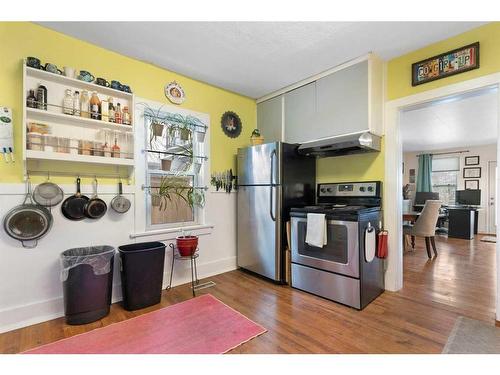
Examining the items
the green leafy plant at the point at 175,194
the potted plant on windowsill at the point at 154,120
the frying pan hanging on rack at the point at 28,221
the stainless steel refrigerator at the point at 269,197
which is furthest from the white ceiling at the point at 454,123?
the frying pan hanging on rack at the point at 28,221

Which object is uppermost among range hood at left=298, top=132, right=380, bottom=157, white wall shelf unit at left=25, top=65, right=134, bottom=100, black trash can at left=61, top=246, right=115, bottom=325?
white wall shelf unit at left=25, top=65, right=134, bottom=100

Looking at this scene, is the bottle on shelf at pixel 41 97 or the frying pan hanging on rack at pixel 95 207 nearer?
the bottle on shelf at pixel 41 97

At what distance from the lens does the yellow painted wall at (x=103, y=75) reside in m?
1.89

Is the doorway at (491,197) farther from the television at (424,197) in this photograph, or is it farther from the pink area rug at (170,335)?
the pink area rug at (170,335)

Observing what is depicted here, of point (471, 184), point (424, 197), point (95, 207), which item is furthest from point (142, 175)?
point (471, 184)

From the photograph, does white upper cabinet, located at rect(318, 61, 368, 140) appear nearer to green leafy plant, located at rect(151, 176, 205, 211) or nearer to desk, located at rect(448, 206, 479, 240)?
green leafy plant, located at rect(151, 176, 205, 211)

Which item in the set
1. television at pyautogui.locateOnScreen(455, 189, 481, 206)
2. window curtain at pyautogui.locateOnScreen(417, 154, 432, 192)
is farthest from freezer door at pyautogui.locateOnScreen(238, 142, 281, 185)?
window curtain at pyautogui.locateOnScreen(417, 154, 432, 192)

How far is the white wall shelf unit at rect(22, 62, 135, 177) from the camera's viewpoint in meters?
1.91

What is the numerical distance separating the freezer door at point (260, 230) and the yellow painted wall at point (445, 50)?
1570mm

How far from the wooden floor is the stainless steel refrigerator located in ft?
0.95

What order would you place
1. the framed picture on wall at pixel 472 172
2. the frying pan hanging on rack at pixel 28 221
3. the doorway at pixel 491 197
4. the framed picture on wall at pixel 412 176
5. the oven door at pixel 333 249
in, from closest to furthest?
the frying pan hanging on rack at pixel 28 221
the oven door at pixel 333 249
the doorway at pixel 491 197
the framed picture on wall at pixel 472 172
the framed picture on wall at pixel 412 176

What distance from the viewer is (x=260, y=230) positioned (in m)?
2.91

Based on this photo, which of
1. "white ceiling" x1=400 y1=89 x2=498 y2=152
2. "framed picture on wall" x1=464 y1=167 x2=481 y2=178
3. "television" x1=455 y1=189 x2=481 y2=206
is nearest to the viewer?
"white ceiling" x1=400 y1=89 x2=498 y2=152

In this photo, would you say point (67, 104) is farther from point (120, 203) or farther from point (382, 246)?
point (382, 246)
